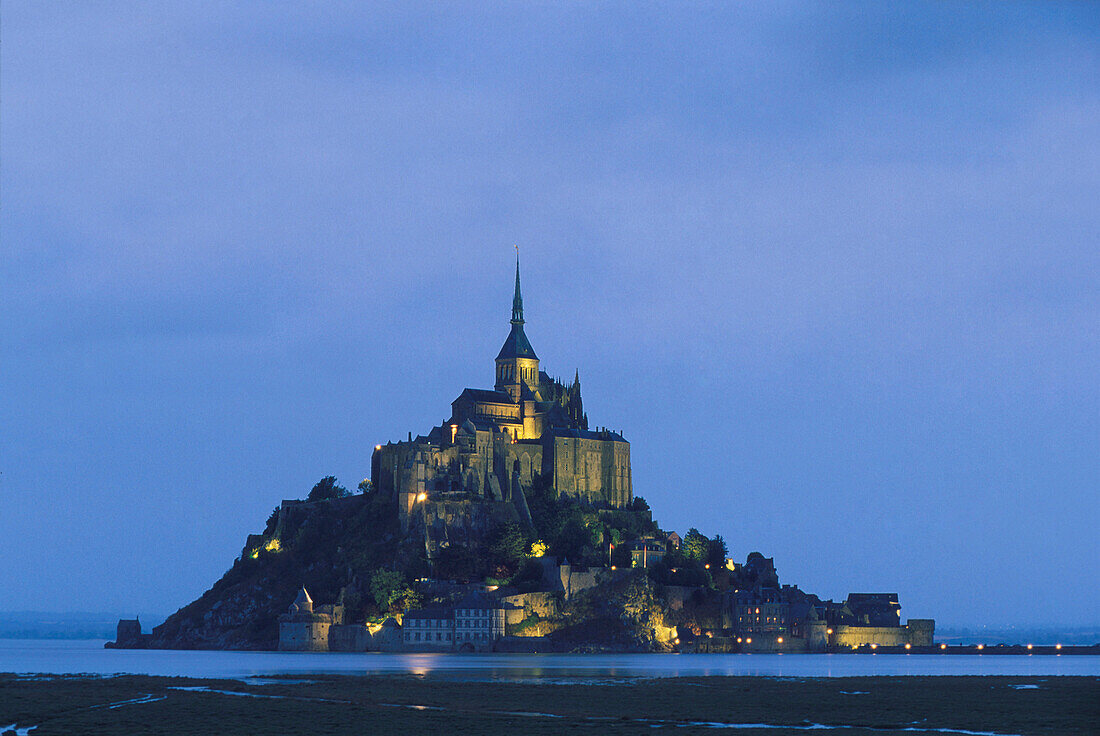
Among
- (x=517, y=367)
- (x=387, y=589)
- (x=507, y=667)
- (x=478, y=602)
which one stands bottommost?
(x=507, y=667)

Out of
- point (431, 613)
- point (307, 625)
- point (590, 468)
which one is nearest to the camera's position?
point (431, 613)

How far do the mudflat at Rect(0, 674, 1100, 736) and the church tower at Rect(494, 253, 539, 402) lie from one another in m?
80.9

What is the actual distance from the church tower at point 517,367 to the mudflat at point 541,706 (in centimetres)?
8092

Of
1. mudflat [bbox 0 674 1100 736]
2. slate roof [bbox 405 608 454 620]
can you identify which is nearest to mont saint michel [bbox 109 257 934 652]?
slate roof [bbox 405 608 454 620]

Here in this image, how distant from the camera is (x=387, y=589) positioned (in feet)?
380

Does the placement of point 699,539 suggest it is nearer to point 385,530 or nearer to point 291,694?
point 385,530

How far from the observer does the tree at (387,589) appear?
116m

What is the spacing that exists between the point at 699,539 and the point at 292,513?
3983 cm

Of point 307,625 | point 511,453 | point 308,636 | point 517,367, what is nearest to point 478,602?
point 307,625

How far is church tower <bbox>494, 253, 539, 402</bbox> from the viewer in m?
147

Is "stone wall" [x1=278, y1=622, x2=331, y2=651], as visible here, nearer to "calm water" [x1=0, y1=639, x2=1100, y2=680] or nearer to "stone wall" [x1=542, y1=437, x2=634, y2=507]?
"calm water" [x1=0, y1=639, x2=1100, y2=680]

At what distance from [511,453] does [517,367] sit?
1827cm

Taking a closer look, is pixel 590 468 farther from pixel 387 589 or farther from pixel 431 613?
pixel 431 613

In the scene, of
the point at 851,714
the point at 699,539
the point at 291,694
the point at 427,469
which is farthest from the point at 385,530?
the point at 851,714
